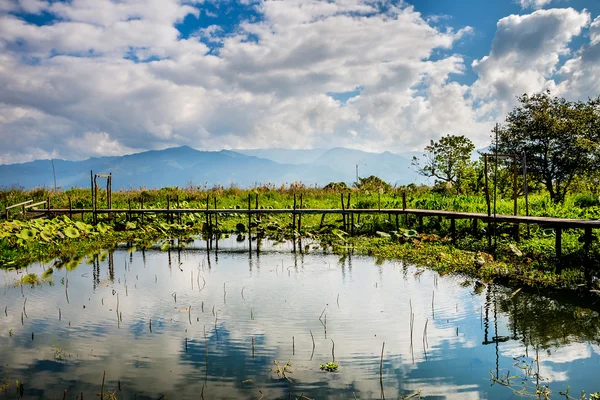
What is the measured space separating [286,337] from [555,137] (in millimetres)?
20307

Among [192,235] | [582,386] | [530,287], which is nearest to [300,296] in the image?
[530,287]

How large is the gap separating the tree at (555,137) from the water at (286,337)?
15.4 meters

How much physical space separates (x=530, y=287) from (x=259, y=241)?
10135 mm

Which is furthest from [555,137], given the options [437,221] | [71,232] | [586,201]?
[71,232]

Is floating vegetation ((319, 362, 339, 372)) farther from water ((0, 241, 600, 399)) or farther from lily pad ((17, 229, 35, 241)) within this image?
lily pad ((17, 229, 35, 241))

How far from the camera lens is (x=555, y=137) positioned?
893 inches

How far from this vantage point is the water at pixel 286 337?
17.1 ft

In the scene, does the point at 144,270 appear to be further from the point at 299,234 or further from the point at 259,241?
the point at 299,234

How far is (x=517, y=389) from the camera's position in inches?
200

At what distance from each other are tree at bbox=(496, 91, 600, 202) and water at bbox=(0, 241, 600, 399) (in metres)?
15.4

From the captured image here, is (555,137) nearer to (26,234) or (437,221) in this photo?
(437,221)

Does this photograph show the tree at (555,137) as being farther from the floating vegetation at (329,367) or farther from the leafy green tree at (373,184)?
the floating vegetation at (329,367)

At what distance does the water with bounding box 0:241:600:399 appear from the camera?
5223mm

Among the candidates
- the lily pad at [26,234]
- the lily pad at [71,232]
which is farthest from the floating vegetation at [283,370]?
the lily pad at [71,232]
